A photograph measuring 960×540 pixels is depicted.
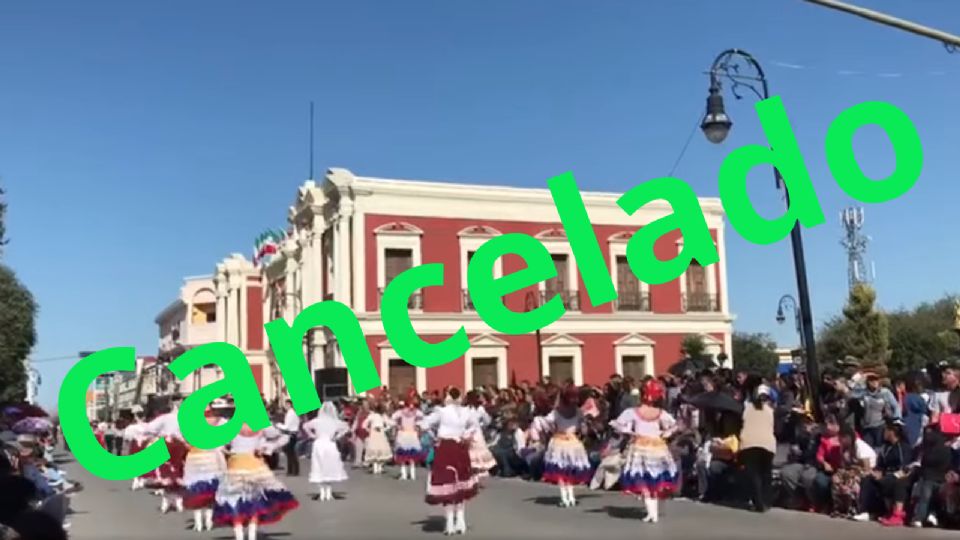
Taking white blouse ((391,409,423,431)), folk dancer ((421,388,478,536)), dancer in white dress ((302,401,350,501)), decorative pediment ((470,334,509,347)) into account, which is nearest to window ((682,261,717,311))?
decorative pediment ((470,334,509,347))

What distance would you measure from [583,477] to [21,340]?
2832 centimetres

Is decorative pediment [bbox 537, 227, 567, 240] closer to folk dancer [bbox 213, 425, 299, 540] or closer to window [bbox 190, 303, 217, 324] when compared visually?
folk dancer [bbox 213, 425, 299, 540]

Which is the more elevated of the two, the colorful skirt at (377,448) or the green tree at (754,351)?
the green tree at (754,351)

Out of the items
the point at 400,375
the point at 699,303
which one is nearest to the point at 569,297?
the point at 699,303

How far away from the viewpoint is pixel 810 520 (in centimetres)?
1301

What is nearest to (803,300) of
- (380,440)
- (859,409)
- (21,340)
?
(859,409)

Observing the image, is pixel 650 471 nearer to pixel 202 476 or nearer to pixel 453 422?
pixel 453 422

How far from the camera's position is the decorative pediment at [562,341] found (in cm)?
4081

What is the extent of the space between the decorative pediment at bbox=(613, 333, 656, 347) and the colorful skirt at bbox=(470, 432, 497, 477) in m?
25.1

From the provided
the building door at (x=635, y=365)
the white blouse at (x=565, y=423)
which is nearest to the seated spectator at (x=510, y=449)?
the white blouse at (x=565, y=423)

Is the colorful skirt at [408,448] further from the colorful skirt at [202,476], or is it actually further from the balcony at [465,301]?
the balcony at [465,301]

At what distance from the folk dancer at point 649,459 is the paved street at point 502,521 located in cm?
39

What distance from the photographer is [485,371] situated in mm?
40312

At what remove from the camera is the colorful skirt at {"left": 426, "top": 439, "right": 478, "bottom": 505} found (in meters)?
13.0
